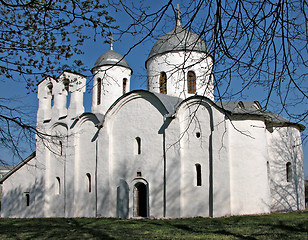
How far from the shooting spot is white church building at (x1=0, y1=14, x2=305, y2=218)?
12.3 m

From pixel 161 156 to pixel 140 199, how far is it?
2052mm

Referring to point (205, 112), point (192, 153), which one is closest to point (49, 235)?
point (192, 153)

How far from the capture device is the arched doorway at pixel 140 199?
44.8 feet

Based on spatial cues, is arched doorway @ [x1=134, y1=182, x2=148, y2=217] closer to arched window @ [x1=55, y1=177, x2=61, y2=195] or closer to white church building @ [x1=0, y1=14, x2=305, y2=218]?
white church building @ [x1=0, y1=14, x2=305, y2=218]

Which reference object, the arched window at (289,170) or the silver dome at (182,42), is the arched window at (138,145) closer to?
the silver dome at (182,42)

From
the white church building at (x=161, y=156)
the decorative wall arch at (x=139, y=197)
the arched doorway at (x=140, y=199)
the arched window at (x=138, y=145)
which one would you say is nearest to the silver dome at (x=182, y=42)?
the white church building at (x=161, y=156)

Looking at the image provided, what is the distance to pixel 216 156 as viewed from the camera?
12297 mm

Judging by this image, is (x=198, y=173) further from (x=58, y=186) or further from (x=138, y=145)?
(x=58, y=186)

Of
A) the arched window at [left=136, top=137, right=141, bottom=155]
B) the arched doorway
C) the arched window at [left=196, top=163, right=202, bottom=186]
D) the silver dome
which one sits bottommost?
the arched doorway

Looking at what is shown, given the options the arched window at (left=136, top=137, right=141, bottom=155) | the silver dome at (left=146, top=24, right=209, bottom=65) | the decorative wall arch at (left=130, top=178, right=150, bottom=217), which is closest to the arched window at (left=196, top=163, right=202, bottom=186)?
the decorative wall arch at (left=130, top=178, right=150, bottom=217)

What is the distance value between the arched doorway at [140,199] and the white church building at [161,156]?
0.13 feet

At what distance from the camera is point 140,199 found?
13.8 m

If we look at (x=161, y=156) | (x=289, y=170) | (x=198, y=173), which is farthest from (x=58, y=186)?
(x=289, y=170)

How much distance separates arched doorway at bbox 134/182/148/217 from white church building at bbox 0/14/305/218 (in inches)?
1.5
